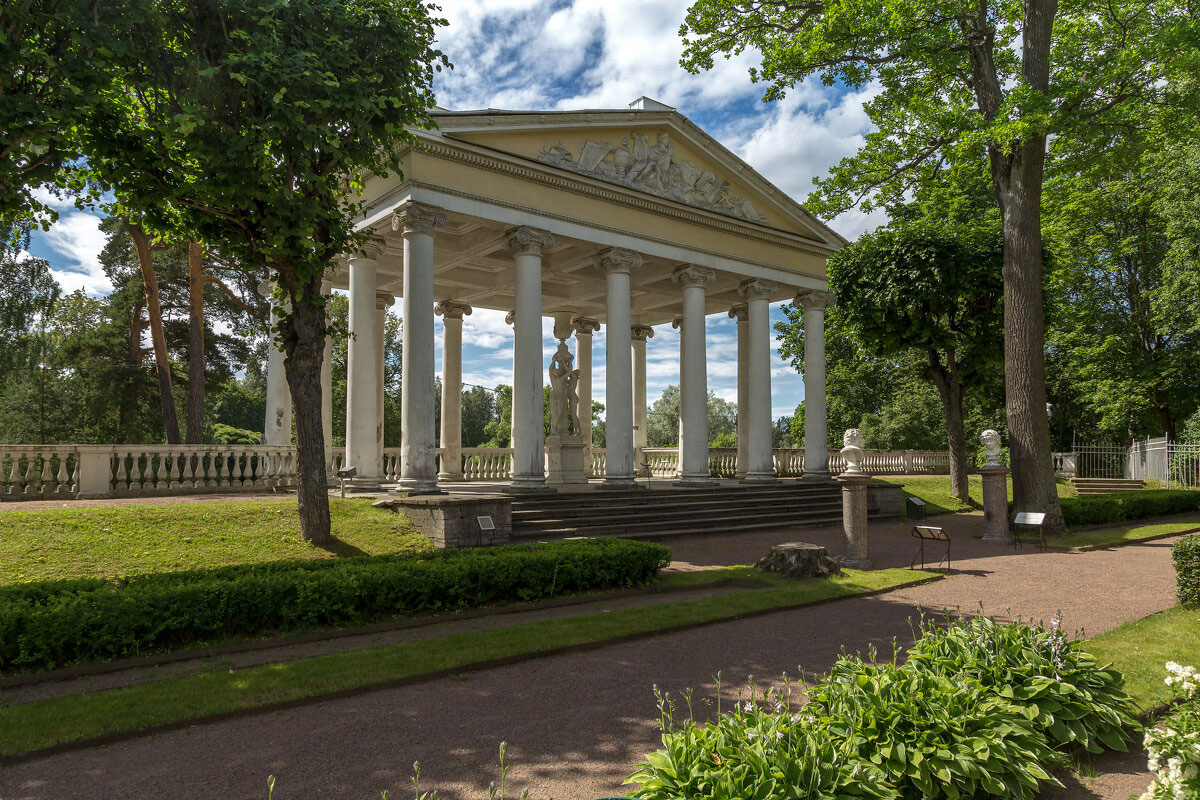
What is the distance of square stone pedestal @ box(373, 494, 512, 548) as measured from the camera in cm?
1325

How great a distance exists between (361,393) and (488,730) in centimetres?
1284

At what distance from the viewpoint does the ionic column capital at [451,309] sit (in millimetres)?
26047

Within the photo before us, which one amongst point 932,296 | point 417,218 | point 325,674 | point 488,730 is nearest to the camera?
point 488,730

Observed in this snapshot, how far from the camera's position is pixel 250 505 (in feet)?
45.1

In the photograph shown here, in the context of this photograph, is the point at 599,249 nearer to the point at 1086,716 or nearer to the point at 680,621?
A: the point at 680,621

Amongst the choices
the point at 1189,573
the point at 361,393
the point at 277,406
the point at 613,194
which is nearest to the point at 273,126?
the point at 361,393

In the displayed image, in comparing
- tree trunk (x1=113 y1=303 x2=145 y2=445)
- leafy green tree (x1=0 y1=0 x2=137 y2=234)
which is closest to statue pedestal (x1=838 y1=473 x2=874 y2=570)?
leafy green tree (x1=0 y1=0 x2=137 y2=234)

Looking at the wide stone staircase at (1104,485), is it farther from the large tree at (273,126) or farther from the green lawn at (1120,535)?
the large tree at (273,126)

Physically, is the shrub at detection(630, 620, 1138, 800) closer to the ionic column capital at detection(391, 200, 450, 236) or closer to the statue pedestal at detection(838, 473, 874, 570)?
the statue pedestal at detection(838, 473, 874, 570)

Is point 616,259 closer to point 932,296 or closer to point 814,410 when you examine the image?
point 814,410

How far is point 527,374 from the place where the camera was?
704 inches

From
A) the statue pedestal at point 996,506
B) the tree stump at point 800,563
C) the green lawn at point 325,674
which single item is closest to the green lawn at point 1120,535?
the statue pedestal at point 996,506

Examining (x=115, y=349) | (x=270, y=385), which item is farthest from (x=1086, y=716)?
(x=115, y=349)

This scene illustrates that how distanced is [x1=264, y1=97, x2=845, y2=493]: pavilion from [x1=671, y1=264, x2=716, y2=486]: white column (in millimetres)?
63
